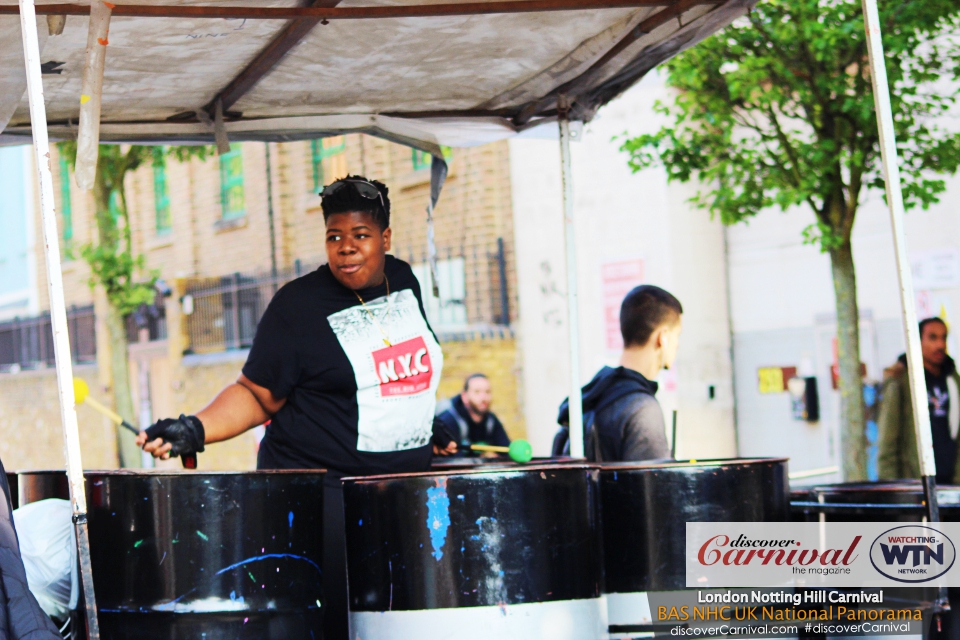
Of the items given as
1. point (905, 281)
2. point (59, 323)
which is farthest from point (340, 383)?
point (905, 281)

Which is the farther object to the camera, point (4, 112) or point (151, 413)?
point (151, 413)

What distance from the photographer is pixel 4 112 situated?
3.11 meters

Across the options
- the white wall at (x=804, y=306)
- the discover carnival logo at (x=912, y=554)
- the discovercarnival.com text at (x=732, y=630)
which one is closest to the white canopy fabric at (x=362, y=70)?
the discover carnival logo at (x=912, y=554)

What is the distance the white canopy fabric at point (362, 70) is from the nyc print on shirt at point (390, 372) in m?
0.82

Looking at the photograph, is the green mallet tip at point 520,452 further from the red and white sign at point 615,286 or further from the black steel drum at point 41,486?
the red and white sign at point 615,286

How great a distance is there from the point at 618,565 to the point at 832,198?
3.82 metres

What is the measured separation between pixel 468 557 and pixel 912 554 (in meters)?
1.21

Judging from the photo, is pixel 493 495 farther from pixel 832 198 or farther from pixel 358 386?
pixel 832 198

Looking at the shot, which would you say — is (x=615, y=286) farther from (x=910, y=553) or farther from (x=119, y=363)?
(x=910, y=553)

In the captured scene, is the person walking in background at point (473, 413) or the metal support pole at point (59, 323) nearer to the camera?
the metal support pole at point (59, 323)

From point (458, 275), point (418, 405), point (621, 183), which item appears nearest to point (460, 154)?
point (458, 275)

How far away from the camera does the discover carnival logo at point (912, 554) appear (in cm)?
283

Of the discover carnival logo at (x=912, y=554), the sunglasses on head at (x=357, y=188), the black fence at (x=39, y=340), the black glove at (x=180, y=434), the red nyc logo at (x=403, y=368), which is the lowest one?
the discover carnival logo at (x=912, y=554)

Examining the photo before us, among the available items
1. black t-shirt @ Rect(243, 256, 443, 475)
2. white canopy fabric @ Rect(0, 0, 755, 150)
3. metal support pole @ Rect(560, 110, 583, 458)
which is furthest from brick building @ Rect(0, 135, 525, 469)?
black t-shirt @ Rect(243, 256, 443, 475)
